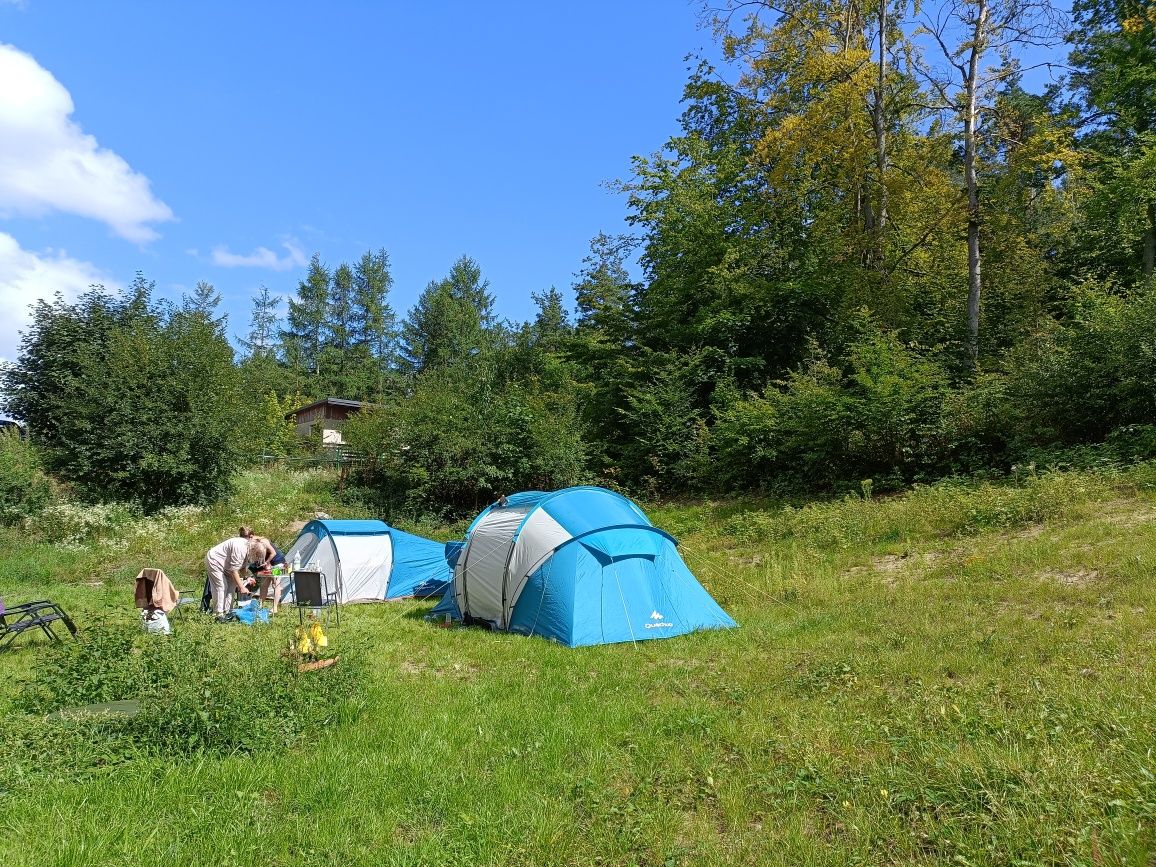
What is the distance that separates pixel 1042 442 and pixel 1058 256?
13.5 metres

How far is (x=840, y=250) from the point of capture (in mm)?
19594

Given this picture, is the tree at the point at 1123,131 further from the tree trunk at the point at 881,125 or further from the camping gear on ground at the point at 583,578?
the camping gear on ground at the point at 583,578

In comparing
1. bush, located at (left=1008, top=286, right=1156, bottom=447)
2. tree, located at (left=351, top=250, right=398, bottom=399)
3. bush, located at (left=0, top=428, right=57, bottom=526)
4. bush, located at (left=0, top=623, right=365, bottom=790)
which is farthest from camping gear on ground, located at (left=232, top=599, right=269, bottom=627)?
tree, located at (left=351, top=250, right=398, bottom=399)

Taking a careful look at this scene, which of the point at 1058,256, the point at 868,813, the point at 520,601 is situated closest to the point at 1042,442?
the point at 520,601

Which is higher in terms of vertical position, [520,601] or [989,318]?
[989,318]

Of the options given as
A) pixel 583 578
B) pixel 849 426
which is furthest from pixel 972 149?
pixel 583 578

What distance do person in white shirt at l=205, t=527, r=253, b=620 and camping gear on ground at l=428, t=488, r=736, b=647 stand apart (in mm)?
3749

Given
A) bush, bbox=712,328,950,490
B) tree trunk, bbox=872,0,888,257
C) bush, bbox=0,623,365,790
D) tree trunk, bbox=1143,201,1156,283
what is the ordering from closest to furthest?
1. bush, bbox=0,623,365,790
2. bush, bbox=712,328,950,490
3. tree trunk, bbox=872,0,888,257
4. tree trunk, bbox=1143,201,1156,283

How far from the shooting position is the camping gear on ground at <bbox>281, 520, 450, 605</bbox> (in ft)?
38.9

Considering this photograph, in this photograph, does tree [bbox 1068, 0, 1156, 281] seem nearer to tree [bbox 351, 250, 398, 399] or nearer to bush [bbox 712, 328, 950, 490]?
bush [bbox 712, 328, 950, 490]

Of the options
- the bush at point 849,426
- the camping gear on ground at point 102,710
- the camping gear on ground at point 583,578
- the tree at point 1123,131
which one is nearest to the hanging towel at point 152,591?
the camping gear on ground at point 102,710

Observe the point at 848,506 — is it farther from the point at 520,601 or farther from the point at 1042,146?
the point at 1042,146

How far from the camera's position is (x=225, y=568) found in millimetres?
10344

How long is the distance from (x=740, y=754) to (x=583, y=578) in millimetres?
3933
